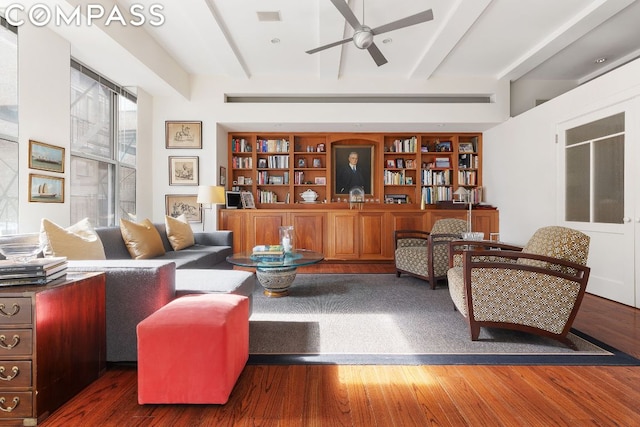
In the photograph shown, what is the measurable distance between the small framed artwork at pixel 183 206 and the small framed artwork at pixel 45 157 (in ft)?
6.65

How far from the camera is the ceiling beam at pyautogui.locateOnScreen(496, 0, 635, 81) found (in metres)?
3.35

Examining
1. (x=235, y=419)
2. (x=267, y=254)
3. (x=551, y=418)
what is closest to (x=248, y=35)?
(x=267, y=254)

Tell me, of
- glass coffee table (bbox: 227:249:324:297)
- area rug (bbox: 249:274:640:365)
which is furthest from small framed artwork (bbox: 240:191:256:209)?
area rug (bbox: 249:274:640:365)

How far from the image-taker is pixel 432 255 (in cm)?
384

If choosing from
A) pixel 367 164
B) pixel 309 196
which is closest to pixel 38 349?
pixel 309 196

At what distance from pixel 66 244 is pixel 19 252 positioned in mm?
574

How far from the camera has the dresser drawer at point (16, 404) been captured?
142cm

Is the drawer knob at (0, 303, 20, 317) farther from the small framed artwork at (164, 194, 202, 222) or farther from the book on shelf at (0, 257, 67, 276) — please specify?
the small framed artwork at (164, 194, 202, 222)

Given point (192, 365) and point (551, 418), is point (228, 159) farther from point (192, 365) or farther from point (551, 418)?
point (551, 418)

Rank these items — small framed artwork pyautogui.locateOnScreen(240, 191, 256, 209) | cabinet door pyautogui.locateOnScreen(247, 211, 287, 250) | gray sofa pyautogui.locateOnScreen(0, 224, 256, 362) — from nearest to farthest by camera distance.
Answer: gray sofa pyautogui.locateOnScreen(0, 224, 256, 362) < cabinet door pyautogui.locateOnScreen(247, 211, 287, 250) < small framed artwork pyautogui.locateOnScreen(240, 191, 256, 209)

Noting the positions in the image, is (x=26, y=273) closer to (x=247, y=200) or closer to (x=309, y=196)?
(x=247, y=200)

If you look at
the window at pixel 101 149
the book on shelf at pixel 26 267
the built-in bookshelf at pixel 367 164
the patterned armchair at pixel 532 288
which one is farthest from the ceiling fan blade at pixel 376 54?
the window at pixel 101 149

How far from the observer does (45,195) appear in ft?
10.3

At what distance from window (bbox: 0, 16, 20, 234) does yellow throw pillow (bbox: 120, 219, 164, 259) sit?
83 centimetres
